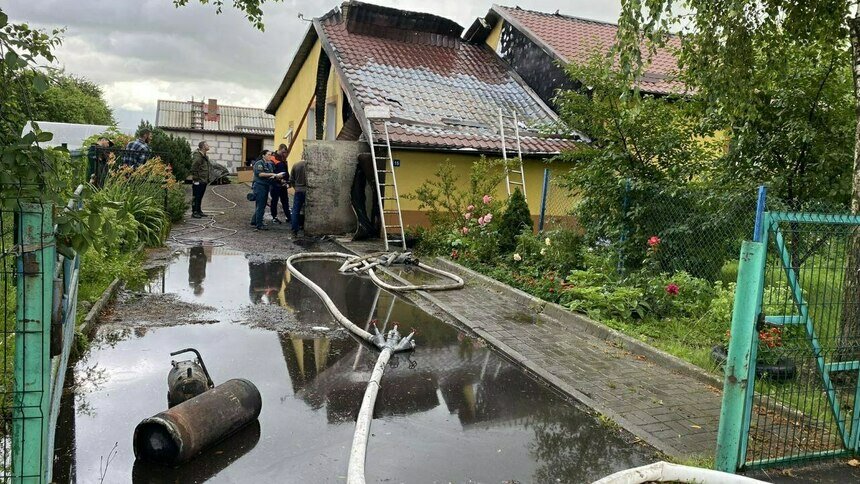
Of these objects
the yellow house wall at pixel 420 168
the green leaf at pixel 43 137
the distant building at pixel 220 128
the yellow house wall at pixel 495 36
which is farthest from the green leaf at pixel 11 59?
the distant building at pixel 220 128

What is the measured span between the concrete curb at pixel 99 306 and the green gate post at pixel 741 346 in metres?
5.67

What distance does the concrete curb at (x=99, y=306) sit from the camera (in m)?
6.30

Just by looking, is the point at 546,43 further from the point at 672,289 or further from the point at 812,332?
the point at 812,332

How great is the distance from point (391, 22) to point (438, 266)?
34.9 ft

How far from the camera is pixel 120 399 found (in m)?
4.82

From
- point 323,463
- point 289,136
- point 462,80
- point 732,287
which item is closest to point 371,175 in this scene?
point 462,80

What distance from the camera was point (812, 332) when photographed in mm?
→ 4004

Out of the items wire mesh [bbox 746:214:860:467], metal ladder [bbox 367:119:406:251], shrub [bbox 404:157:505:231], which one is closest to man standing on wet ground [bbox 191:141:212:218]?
metal ladder [bbox 367:119:406:251]

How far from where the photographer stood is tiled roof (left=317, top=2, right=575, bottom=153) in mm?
14594

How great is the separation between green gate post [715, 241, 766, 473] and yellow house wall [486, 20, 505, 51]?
1736 cm

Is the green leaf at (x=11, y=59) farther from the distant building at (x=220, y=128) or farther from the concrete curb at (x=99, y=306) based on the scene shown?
the distant building at (x=220, y=128)

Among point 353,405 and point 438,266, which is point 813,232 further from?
point 438,266

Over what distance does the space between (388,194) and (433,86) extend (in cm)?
428

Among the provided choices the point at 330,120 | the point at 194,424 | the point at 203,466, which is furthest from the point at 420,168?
the point at 203,466
